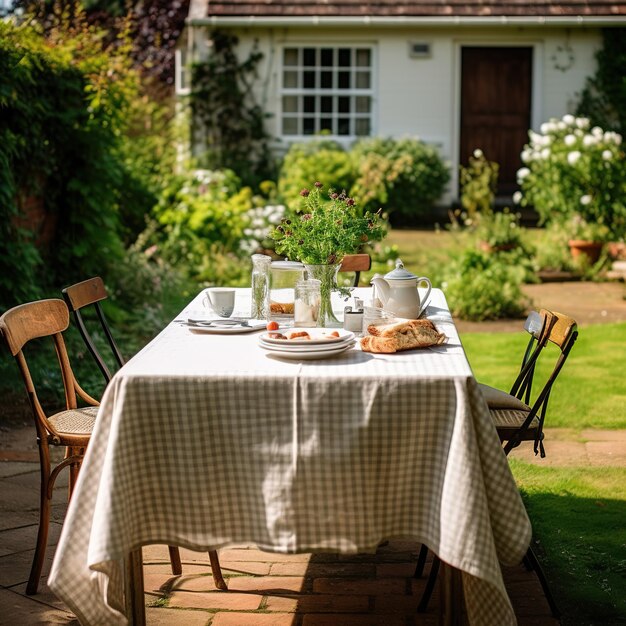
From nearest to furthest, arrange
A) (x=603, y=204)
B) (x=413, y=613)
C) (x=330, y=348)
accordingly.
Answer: (x=330, y=348), (x=413, y=613), (x=603, y=204)

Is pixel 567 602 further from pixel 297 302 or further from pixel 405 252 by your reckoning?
pixel 405 252

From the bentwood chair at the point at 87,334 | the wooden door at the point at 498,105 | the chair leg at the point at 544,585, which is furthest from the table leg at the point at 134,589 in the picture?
the wooden door at the point at 498,105

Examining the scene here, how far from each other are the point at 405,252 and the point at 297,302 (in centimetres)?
805

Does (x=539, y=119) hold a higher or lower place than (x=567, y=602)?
higher

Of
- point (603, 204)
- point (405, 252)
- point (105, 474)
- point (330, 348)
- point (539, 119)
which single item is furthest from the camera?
point (539, 119)

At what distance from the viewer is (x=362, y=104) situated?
48.6ft

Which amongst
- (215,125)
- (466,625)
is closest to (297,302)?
(466,625)

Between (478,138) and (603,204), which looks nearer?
(603,204)

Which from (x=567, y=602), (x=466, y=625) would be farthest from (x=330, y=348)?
(x=567, y=602)

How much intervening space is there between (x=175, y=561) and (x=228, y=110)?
37.1 feet

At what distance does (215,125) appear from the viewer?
14.5 metres

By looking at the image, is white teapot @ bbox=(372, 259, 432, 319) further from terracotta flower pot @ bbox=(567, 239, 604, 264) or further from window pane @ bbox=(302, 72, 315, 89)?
window pane @ bbox=(302, 72, 315, 89)

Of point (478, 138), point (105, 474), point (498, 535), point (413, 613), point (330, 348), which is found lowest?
point (413, 613)

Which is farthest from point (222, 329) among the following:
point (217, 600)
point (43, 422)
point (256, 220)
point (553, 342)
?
point (256, 220)
